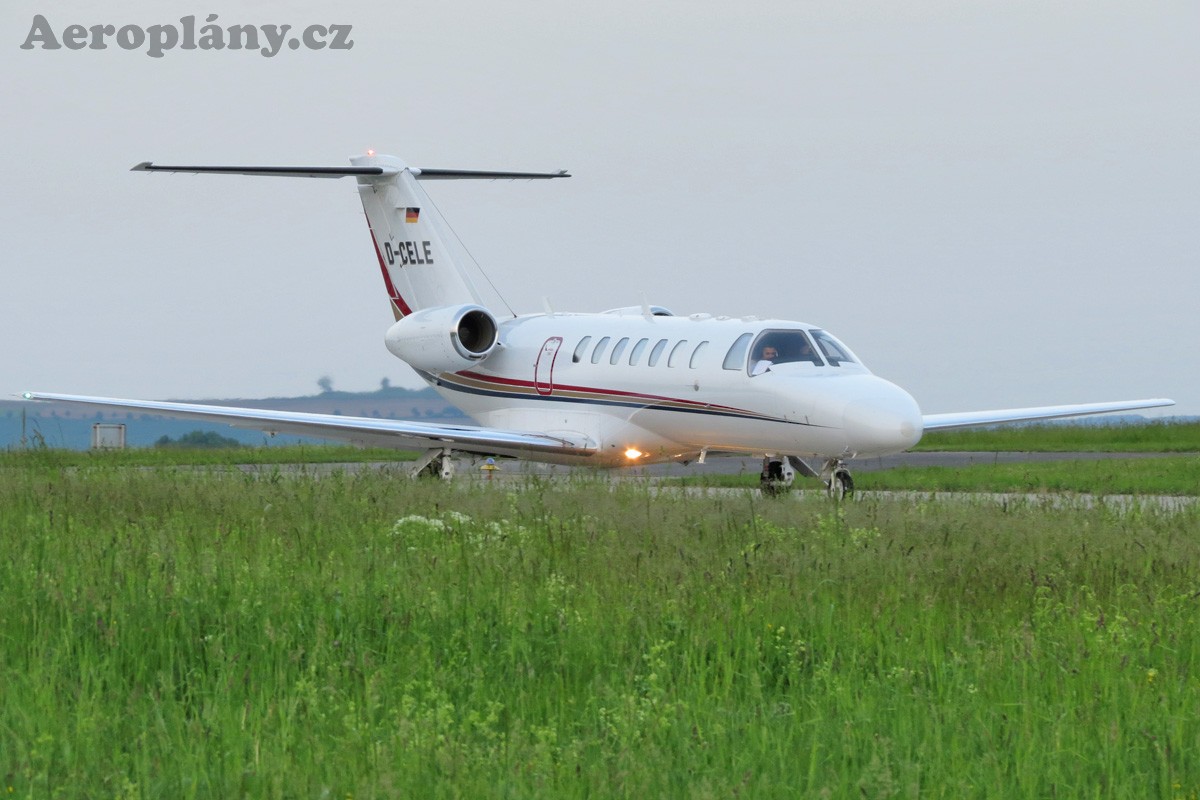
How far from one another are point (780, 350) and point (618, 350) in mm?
2854

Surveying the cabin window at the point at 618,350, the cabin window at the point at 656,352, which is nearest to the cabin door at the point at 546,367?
the cabin window at the point at 618,350

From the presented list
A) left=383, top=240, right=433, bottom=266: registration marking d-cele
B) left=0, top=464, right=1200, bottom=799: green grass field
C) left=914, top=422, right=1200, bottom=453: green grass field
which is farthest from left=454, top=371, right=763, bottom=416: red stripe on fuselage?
left=914, top=422, right=1200, bottom=453: green grass field

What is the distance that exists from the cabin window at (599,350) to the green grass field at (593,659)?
8710 millimetres

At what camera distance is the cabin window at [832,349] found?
16.7 metres

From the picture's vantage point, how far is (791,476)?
17609 mm

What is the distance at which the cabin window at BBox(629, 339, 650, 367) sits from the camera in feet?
60.7

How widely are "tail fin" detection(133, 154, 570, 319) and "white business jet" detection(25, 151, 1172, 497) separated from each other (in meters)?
0.02

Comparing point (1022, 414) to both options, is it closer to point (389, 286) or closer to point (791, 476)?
point (791, 476)

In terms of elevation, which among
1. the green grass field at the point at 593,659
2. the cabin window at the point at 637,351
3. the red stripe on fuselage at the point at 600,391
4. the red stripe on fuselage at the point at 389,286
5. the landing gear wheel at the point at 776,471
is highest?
the red stripe on fuselage at the point at 389,286

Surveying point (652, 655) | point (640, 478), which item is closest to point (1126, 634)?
point (652, 655)

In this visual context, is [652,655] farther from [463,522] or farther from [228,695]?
[463,522]

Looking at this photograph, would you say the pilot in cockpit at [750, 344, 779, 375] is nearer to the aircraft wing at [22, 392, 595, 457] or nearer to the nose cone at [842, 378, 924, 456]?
the nose cone at [842, 378, 924, 456]

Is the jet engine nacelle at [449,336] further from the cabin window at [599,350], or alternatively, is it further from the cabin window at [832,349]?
the cabin window at [832,349]

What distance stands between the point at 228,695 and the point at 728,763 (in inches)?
76.2
